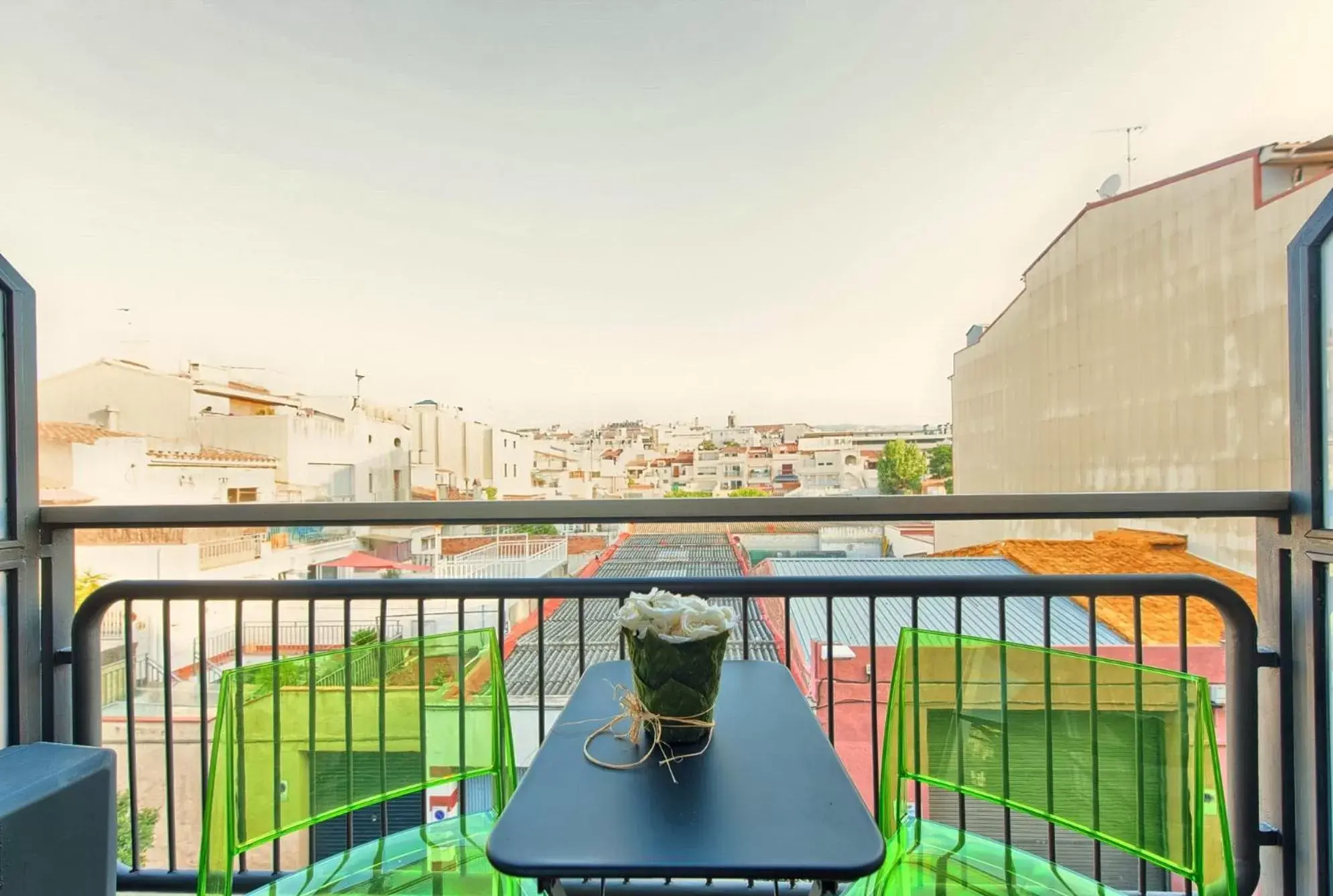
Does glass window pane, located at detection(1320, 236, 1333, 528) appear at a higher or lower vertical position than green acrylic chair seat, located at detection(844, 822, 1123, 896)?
higher

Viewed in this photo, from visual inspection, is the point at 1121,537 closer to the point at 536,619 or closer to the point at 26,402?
the point at 536,619

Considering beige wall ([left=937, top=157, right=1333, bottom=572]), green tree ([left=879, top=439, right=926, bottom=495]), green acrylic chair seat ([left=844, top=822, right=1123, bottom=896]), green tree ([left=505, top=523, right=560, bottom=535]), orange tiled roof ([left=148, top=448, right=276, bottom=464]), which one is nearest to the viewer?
green acrylic chair seat ([left=844, top=822, right=1123, bottom=896])

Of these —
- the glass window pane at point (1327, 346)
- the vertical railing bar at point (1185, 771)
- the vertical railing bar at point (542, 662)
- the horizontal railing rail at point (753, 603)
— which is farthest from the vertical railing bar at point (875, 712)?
the glass window pane at point (1327, 346)

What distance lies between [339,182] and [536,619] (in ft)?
21.1

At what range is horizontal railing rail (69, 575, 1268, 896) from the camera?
158 cm

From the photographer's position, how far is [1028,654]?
1.39 meters

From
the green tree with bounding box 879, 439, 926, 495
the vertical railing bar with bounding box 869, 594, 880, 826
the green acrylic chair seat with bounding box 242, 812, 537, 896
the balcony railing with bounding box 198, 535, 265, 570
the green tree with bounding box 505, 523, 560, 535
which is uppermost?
the green tree with bounding box 879, 439, 926, 495

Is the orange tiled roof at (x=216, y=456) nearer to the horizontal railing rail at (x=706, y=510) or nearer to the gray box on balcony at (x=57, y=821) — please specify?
the horizontal railing rail at (x=706, y=510)

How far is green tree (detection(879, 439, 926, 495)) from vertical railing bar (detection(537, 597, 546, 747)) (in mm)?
1117

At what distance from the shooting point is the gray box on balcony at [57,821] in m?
1.22

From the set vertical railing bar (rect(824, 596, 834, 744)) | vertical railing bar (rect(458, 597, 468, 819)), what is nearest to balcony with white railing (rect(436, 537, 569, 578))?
vertical railing bar (rect(458, 597, 468, 819))

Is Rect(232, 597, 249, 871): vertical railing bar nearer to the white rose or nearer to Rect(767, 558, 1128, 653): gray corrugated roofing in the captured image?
the white rose

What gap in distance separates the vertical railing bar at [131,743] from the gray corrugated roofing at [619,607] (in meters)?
1.12

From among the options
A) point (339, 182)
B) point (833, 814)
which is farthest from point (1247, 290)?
point (339, 182)
